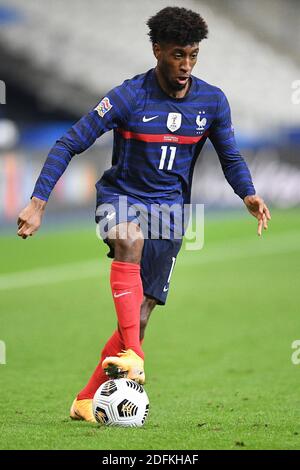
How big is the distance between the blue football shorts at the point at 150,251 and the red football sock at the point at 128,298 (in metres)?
0.22

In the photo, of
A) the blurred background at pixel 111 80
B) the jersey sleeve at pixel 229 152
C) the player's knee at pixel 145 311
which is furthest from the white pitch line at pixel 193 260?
the jersey sleeve at pixel 229 152

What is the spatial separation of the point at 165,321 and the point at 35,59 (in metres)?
15.1

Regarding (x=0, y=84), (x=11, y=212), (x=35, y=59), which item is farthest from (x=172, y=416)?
(x=35, y=59)

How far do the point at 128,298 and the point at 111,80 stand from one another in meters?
21.5

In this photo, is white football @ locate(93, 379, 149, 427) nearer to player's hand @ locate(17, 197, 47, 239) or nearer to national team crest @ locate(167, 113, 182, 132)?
player's hand @ locate(17, 197, 47, 239)

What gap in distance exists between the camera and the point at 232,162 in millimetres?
5227

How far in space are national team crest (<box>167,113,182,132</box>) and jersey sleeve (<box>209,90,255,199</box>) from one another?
9.3 inches

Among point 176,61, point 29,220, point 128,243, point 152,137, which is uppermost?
point 176,61

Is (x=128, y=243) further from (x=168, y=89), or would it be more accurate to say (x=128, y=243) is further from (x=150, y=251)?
(x=168, y=89)

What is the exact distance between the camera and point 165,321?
10117 millimetres

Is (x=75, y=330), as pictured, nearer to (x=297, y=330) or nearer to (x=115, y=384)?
(x=297, y=330)

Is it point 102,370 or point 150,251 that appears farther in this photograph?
point 102,370

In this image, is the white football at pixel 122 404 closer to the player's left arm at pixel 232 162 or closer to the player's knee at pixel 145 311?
the player's knee at pixel 145 311

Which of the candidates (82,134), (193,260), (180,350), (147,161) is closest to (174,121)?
(147,161)
